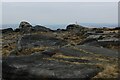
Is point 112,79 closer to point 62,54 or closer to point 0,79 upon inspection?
point 62,54

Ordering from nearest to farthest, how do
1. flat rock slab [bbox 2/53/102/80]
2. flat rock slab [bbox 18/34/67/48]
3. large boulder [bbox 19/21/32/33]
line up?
flat rock slab [bbox 2/53/102/80] → flat rock slab [bbox 18/34/67/48] → large boulder [bbox 19/21/32/33]

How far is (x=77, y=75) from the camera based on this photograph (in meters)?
24.3

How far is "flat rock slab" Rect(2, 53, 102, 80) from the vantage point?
2455 centimetres

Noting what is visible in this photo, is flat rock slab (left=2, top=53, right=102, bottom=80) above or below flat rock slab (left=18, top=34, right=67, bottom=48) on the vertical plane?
below

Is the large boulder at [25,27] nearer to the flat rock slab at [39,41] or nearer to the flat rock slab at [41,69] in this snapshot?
the flat rock slab at [39,41]

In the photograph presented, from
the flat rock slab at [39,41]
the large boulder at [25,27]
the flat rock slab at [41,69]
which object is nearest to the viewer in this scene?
the flat rock slab at [41,69]

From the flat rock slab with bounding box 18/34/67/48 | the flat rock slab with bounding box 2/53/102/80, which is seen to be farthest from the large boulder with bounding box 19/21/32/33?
the flat rock slab with bounding box 2/53/102/80

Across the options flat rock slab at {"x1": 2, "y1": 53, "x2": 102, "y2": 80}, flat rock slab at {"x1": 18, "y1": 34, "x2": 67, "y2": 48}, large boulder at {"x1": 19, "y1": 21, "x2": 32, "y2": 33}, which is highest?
large boulder at {"x1": 19, "y1": 21, "x2": 32, "y2": 33}

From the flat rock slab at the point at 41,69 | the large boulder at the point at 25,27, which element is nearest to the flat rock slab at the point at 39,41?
the flat rock slab at the point at 41,69

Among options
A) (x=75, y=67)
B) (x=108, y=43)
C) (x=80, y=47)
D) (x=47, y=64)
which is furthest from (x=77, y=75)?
(x=108, y=43)

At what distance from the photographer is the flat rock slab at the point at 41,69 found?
2455cm

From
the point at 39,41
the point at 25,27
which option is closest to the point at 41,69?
the point at 39,41

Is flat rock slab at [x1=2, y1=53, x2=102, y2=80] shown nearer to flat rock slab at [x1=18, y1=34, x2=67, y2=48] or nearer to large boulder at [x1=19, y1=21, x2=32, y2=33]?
flat rock slab at [x1=18, y1=34, x2=67, y2=48]

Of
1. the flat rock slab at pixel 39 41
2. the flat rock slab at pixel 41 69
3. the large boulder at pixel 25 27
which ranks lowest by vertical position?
the flat rock slab at pixel 41 69
